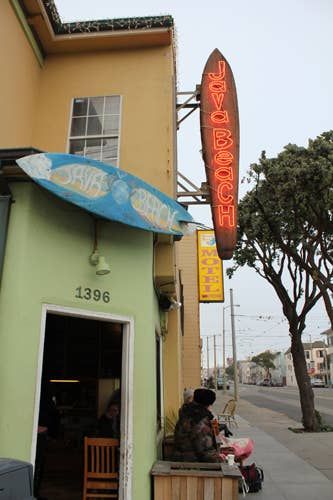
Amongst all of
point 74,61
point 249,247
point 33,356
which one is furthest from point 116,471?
point 249,247

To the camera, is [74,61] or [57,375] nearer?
[74,61]

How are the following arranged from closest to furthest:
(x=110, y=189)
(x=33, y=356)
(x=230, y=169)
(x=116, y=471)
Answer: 1. (x=33, y=356)
2. (x=110, y=189)
3. (x=116, y=471)
4. (x=230, y=169)

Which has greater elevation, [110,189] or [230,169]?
[230,169]

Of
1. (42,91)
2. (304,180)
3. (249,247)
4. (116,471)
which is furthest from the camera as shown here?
(249,247)

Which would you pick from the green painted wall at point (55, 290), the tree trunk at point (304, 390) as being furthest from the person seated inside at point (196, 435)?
the tree trunk at point (304, 390)

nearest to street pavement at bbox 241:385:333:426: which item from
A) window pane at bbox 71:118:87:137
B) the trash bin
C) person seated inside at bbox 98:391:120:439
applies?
person seated inside at bbox 98:391:120:439

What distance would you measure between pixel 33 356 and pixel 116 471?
2.17 m

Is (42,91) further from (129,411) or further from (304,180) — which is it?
(304,180)

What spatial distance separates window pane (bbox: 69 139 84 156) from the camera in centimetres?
773

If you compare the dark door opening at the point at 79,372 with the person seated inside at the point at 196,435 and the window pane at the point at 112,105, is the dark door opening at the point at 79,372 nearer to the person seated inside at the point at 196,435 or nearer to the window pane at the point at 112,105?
the person seated inside at the point at 196,435

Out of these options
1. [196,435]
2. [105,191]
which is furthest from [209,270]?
[105,191]

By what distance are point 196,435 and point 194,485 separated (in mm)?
723

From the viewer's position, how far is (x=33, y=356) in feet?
15.3

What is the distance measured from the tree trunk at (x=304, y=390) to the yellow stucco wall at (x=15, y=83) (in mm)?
12567
